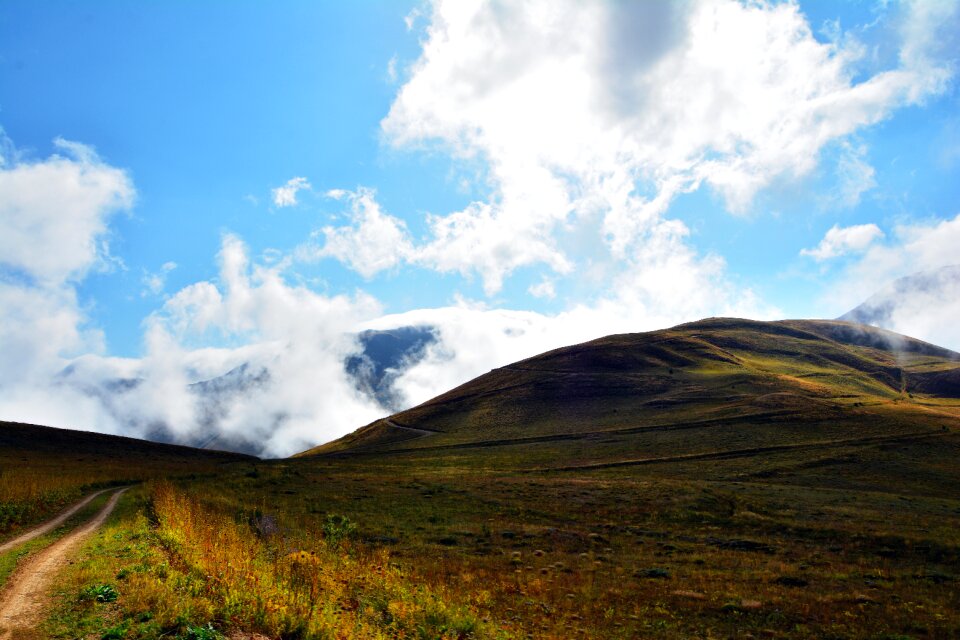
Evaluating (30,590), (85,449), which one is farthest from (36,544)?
(85,449)

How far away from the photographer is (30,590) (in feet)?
41.5

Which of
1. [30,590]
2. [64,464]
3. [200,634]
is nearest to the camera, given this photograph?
[200,634]

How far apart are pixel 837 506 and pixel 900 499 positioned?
10.1m

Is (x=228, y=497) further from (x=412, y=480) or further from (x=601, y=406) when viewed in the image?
(x=601, y=406)

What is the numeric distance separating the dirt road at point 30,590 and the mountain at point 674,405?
56425 millimetres

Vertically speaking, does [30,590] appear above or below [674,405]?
below

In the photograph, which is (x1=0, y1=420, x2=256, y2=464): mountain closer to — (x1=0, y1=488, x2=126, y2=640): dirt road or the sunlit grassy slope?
the sunlit grassy slope

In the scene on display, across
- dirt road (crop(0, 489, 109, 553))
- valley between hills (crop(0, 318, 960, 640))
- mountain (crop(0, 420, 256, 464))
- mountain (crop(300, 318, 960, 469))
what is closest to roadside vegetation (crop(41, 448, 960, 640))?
valley between hills (crop(0, 318, 960, 640))

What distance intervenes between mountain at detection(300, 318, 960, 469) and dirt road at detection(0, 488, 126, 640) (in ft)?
185

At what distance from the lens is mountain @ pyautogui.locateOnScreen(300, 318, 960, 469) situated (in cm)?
7662

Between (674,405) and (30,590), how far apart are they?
110064 mm

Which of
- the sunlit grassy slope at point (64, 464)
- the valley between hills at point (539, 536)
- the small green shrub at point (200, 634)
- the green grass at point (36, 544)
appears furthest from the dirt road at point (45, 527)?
the small green shrub at point (200, 634)

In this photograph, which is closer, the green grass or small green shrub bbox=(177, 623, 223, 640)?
small green shrub bbox=(177, 623, 223, 640)

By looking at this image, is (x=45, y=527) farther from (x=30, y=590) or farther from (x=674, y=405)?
(x=674, y=405)
